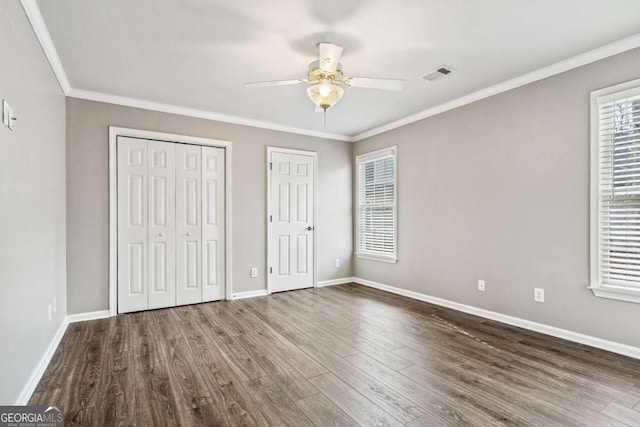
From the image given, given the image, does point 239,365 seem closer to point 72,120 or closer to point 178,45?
point 178,45

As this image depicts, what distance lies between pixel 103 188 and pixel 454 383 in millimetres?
3967

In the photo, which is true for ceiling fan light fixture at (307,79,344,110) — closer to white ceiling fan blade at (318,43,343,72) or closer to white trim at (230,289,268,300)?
white ceiling fan blade at (318,43,343,72)

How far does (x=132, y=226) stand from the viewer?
3.88 metres

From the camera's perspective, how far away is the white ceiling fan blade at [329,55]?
2.47m

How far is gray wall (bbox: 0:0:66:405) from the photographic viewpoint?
1724mm

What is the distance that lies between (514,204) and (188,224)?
3834 millimetres

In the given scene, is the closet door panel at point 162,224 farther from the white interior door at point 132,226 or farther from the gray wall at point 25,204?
the gray wall at point 25,204

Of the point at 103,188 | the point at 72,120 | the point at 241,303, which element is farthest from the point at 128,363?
the point at 72,120

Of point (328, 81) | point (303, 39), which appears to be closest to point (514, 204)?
point (328, 81)

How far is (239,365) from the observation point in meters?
2.47

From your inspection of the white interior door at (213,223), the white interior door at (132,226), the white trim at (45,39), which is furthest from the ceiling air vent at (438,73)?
the white interior door at (132,226)

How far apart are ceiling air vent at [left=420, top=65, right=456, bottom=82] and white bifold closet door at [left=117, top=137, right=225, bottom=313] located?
2782 millimetres

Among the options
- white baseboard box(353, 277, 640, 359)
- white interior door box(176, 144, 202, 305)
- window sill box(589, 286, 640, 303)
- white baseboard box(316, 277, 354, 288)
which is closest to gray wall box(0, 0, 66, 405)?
white interior door box(176, 144, 202, 305)

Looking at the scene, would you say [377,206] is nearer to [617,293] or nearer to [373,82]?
[373,82]
